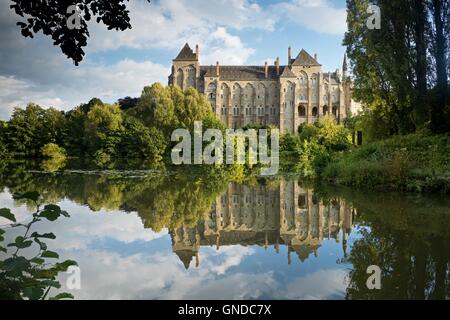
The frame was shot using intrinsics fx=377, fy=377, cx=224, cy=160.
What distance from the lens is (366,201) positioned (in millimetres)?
10680

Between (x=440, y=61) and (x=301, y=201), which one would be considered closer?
(x=301, y=201)

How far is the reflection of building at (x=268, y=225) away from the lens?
6.45 meters

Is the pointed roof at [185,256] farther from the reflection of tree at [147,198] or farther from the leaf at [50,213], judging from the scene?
the leaf at [50,213]

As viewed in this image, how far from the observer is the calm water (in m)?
4.27

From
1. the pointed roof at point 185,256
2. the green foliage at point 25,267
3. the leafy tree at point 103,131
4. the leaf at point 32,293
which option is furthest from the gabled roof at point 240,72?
the leaf at point 32,293

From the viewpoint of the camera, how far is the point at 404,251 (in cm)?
540

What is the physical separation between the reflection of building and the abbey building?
2585 inches

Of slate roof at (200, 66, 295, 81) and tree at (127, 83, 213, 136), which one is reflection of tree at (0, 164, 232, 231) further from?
slate roof at (200, 66, 295, 81)

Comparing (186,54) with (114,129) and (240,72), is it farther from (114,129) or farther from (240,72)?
(114,129)

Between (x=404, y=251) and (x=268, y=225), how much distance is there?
3.08m

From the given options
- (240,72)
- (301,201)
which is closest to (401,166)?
(301,201)

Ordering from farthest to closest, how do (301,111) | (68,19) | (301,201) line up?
1. (301,111)
2. (301,201)
3. (68,19)

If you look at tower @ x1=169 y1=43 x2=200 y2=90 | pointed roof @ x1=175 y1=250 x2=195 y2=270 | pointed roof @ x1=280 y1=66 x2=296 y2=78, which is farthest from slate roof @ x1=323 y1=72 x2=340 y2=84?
pointed roof @ x1=175 y1=250 x2=195 y2=270
